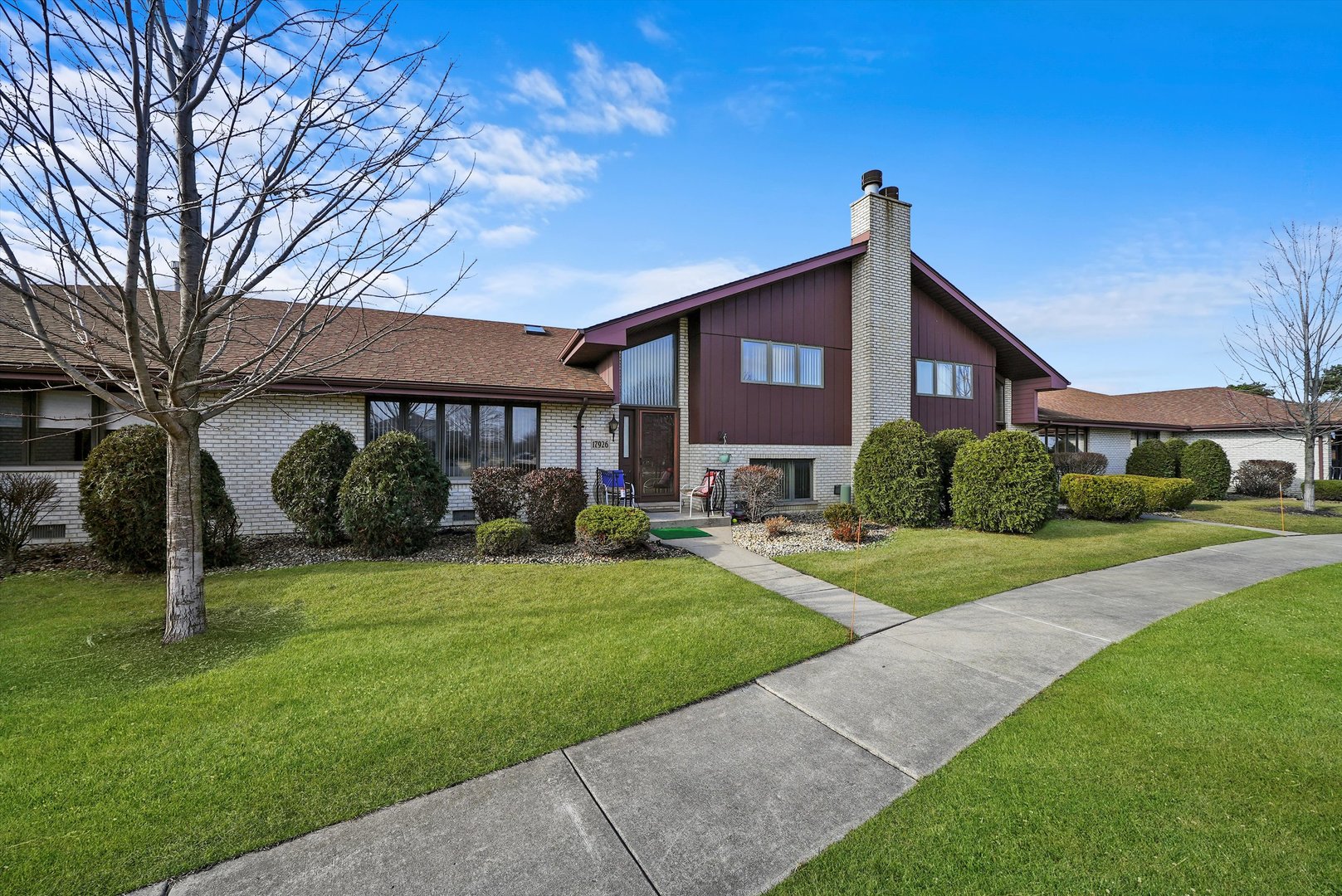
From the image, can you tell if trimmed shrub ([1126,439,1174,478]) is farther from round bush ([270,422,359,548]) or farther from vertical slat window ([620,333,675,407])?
round bush ([270,422,359,548])

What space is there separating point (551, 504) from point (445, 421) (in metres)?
3.55

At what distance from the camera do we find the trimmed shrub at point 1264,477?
715 inches

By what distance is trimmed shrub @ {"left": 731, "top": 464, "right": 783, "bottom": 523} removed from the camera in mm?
10672

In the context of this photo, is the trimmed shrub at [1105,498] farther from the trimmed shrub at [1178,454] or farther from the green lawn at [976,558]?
the trimmed shrub at [1178,454]

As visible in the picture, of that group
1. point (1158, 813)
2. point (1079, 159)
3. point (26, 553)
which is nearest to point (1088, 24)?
point (1079, 159)

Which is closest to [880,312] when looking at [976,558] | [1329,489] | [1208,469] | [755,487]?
[755,487]

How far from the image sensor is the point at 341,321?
39.2 feet

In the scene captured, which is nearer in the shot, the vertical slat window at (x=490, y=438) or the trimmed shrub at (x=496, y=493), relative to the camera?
the trimmed shrub at (x=496, y=493)

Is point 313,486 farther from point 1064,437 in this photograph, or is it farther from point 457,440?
point 1064,437

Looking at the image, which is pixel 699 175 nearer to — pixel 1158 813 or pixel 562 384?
pixel 562 384

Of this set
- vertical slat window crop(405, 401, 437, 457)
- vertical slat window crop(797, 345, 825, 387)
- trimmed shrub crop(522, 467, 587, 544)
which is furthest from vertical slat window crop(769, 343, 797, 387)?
vertical slat window crop(405, 401, 437, 457)

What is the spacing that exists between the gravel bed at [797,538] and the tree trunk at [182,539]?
21.6 feet

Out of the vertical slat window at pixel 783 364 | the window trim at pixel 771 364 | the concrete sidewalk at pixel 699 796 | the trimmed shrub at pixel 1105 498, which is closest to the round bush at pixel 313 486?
the concrete sidewalk at pixel 699 796

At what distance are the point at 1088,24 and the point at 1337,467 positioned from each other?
72.5 feet
